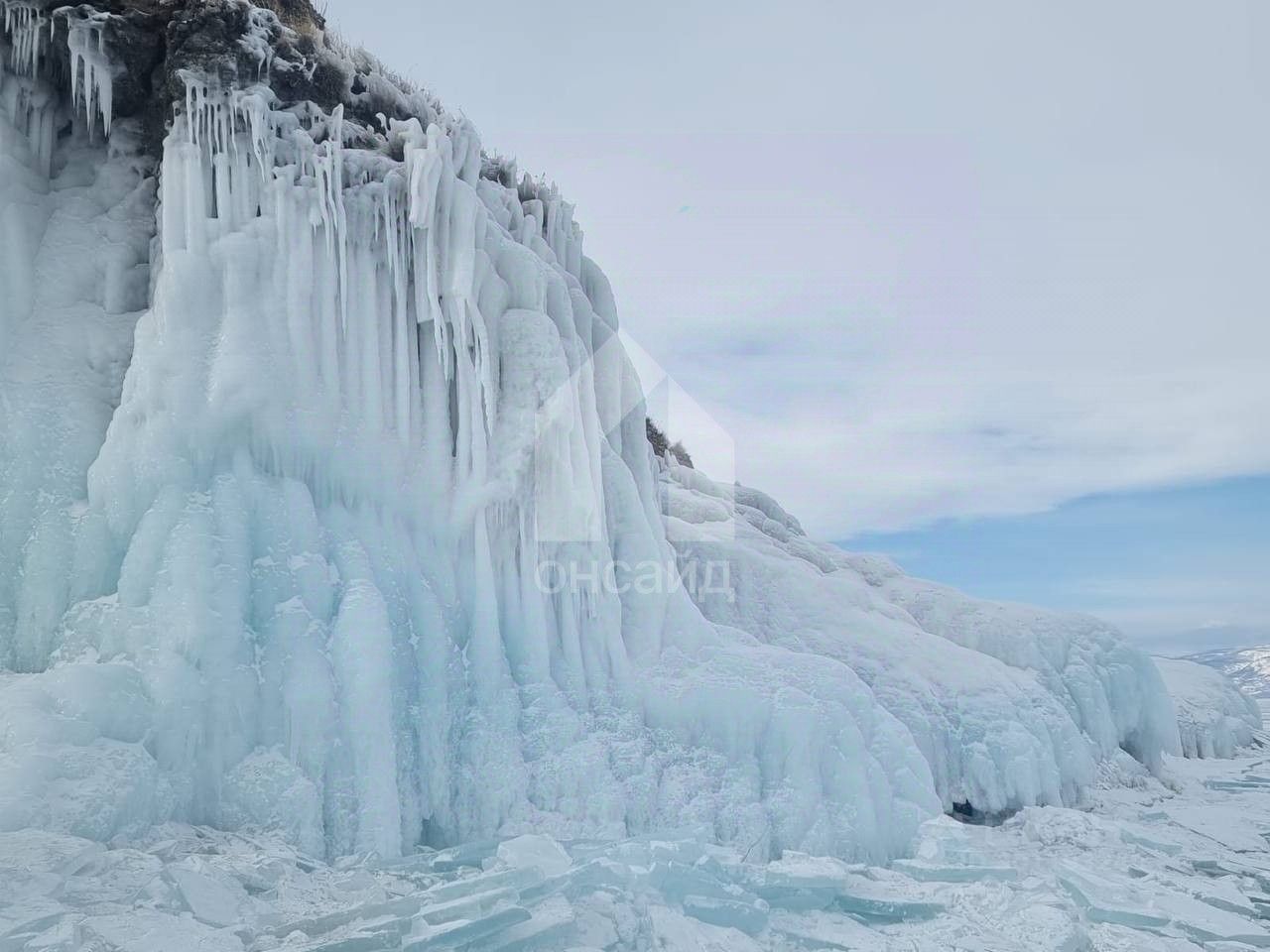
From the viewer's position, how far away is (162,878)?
20.2ft

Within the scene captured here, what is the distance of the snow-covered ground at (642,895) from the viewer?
5863 mm

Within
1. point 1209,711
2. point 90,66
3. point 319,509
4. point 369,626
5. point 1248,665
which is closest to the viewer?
point 369,626

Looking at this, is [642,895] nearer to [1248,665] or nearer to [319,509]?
[319,509]

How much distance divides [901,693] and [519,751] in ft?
22.6

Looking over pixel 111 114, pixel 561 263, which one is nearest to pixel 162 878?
pixel 111 114

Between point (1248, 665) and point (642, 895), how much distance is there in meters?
43.6

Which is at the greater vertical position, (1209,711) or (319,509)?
(319,509)

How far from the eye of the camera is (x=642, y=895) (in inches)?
308

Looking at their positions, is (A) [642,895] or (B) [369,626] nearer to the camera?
(A) [642,895]

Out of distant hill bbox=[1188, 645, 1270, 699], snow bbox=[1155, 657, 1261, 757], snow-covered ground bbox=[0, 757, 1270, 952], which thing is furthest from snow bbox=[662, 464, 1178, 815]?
distant hill bbox=[1188, 645, 1270, 699]

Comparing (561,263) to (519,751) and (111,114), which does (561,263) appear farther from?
(519,751)

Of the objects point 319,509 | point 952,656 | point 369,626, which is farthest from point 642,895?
point 952,656

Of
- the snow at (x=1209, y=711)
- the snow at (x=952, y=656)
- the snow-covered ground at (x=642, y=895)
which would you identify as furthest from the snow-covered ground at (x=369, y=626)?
the snow at (x=1209, y=711)

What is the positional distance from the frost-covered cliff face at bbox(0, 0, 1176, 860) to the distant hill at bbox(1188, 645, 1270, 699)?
114ft
